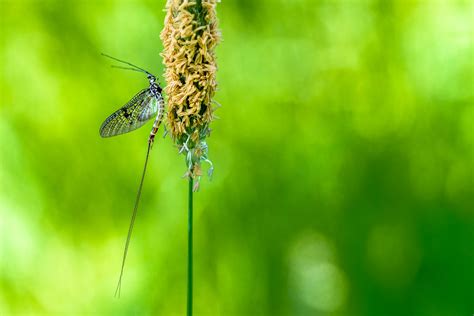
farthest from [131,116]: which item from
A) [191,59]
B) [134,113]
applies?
[191,59]

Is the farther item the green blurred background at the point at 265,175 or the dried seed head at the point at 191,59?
the green blurred background at the point at 265,175

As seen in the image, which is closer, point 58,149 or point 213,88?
point 213,88

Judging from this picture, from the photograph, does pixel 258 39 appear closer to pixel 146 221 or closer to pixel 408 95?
pixel 408 95

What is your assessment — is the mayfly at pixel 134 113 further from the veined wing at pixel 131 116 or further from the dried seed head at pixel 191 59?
the dried seed head at pixel 191 59

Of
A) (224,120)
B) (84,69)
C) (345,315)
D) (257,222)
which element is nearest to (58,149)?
(84,69)

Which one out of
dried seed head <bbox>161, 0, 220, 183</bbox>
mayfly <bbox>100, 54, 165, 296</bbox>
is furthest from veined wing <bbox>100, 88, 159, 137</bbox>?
dried seed head <bbox>161, 0, 220, 183</bbox>

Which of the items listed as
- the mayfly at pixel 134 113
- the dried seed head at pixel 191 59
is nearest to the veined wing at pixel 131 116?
the mayfly at pixel 134 113

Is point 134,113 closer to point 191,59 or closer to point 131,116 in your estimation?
point 131,116
